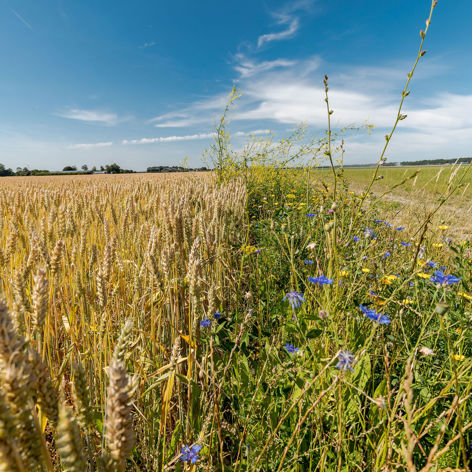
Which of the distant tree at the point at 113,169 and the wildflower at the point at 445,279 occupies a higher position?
the distant tree at the point at 113,169

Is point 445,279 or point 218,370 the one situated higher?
point 445,279

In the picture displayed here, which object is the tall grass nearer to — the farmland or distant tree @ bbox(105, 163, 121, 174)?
the farmland

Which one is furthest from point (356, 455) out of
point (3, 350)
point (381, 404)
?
point (3, 350)

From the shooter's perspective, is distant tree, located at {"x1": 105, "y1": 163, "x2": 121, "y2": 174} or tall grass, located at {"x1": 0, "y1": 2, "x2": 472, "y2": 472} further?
distant tree, located at {"x1": 105, "y1": 163, "x2": 121, "y2": 174}

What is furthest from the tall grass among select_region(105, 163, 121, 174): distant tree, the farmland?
select_region(105, 163, 121, 174): distant tree

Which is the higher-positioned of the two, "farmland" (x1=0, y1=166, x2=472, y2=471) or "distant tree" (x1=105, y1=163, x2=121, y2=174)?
"distant tree" (x1=105, y1=163, x2=121, y2=174)

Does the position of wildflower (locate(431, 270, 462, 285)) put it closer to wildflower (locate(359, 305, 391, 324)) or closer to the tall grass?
the tall grass

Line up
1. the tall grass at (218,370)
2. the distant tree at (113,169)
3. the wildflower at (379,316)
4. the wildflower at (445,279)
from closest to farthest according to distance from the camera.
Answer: the tall grass at (218,370)
the wildflower at (379,316)
the wildflower at (445,279)
the distant tree at (113,169)

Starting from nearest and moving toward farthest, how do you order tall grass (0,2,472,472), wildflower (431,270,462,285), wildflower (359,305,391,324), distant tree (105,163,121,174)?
tall grass (0,2,472,472) → wildflower (359,305,391,324) → wildflower (431,270,462,285) → distant tree (105,163,121,174)

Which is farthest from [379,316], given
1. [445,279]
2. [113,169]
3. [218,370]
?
[113,169]

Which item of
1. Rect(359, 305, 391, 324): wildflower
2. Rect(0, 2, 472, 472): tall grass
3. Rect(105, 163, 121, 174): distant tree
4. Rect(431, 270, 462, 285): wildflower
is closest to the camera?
Rect(0, 2, 472, 472): tall grass

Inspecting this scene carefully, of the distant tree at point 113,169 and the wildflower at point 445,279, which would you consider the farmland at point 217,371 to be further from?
the distant tree at point 113,169

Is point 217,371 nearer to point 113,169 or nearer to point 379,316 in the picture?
point 379,316

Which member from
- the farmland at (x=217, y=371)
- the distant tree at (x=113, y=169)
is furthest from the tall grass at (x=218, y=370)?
the distant tree at (x=113, y=169)
